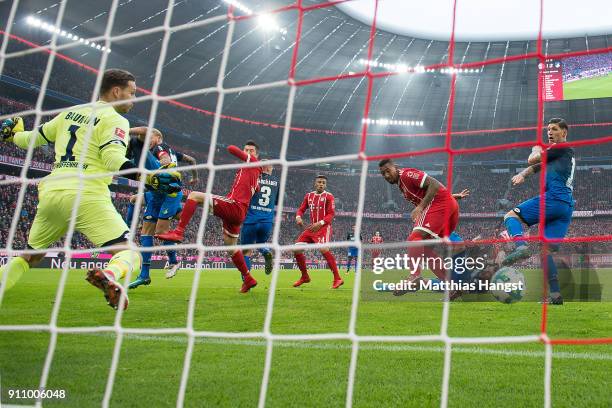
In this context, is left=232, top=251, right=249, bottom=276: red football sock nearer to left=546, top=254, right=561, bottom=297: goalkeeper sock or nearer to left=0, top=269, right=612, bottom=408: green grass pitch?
left=0, top=269, right=612, bottom=408: green grass pitch

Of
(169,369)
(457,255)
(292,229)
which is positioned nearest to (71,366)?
(169,369)

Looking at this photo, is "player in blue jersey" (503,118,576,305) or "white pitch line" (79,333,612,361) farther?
"player in blue jersey" (503,118,576,305)

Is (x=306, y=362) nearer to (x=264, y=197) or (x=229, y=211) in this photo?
(x=229, y=211)

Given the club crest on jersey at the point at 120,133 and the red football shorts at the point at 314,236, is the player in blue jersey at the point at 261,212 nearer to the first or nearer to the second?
the red football shorts at the point at 314,236

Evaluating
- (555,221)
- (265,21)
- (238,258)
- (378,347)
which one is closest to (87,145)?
(378,347)

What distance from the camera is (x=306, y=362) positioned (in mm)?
2932

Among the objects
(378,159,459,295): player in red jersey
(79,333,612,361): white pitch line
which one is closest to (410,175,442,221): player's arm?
(378,159,459,295): player in red jersey

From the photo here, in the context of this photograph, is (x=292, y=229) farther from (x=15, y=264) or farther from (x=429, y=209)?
(x=15, y=264)

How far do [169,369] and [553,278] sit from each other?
4381 millimetres

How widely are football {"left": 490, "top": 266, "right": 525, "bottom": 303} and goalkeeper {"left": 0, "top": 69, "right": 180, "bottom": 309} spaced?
412 cm

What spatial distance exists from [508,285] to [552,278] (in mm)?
603

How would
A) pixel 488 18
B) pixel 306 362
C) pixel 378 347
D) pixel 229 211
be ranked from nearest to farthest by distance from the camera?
Result: pixel 306 362 → pixel 378 347 → pixel 229 211 → pixel 488 18

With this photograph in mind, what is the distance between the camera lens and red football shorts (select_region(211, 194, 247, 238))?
20.3 feet

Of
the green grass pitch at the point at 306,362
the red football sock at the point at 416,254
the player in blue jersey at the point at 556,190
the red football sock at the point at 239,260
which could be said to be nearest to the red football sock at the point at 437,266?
the red football sock at the point at 416,254
